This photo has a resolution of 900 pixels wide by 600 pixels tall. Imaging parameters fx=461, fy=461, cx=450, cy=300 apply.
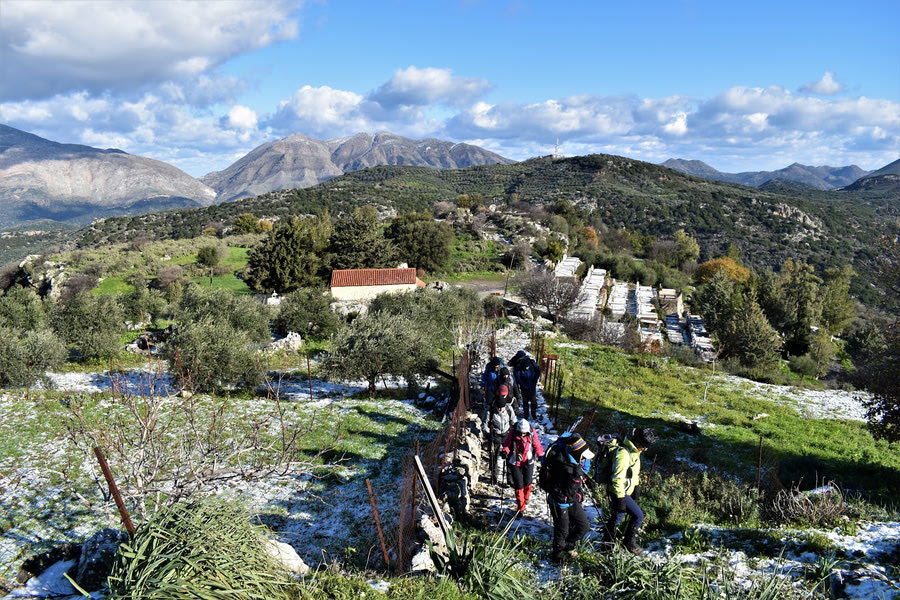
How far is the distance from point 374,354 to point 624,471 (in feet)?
29.9

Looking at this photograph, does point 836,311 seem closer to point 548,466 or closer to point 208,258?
point 548,466

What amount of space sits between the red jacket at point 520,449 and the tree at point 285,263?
90.6 feet

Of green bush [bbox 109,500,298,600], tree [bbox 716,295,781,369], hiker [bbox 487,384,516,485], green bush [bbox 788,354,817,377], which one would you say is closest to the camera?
green bush [bbox 109,500,298,600]

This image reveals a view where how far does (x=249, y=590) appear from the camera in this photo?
3.60 metres

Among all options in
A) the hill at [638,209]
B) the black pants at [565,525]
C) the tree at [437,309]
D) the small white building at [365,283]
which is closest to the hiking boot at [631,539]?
the black pants at [565,525]

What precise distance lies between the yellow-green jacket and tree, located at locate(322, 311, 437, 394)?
342 inches

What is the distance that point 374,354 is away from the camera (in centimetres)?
1342

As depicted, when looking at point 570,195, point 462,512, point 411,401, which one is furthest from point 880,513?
point 570,195

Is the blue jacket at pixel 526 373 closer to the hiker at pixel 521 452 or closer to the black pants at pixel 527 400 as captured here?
the black pants at pixel 527 400

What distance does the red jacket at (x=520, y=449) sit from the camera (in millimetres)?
6488

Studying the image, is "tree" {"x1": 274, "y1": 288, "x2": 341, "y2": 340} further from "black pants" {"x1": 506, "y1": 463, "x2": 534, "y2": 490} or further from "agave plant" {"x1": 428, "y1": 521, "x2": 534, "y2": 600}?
"agave plant" {"x1": 428, "y1": 521, "x2": 534, "y2": 600}

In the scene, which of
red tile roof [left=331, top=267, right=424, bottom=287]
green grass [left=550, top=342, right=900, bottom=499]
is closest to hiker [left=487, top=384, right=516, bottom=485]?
green grass [left=550, top=342, right=900, bottom=499]

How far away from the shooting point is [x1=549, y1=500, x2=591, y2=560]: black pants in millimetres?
5484

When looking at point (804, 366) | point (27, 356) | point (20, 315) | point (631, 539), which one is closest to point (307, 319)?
point (27, 356)
